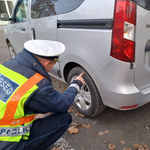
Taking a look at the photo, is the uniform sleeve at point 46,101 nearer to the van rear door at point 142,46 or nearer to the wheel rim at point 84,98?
the wheel rim at point 84,98

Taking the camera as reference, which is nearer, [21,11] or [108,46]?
[108,46]

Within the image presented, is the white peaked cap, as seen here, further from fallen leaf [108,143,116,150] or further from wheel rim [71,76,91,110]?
fallen leaf [108,143,116,150]

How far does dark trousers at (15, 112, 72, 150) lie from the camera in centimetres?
138

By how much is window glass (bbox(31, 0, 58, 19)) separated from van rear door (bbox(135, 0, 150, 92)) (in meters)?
1.26

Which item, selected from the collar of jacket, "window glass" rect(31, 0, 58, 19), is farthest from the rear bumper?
"window glass" rect(31, 0, 58, 19)

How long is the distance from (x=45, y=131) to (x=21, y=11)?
2962 millimetres

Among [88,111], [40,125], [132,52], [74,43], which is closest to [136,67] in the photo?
[132,52]

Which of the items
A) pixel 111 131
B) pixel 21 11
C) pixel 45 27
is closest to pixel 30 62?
pixel 45 27

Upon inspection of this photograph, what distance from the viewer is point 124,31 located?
1321 mm

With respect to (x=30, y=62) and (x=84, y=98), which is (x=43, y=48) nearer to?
(x=30, y=62)

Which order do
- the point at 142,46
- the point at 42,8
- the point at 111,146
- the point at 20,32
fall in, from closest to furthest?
the point at 142,46 < the point at 111,146 < the point at 42,8 < the point at 20,32

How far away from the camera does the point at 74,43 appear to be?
5.89 feet

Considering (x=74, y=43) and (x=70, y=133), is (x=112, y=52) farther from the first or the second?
(x=70, y=133)

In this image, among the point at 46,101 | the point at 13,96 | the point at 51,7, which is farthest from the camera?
the point at 51,7
